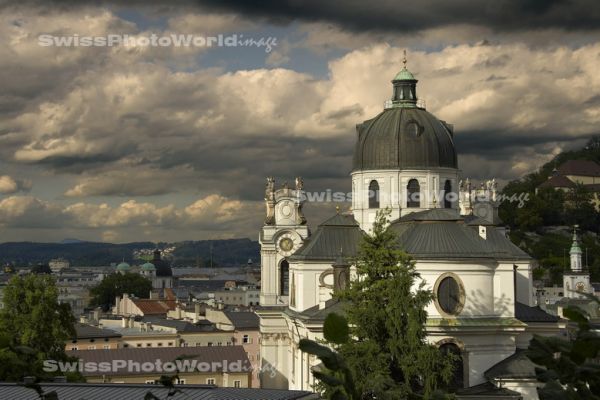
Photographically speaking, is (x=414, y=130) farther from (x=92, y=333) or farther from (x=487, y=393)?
(x=92, y=333)

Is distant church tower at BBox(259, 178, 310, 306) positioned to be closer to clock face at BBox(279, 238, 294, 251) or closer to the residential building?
clock face at BBox(279, 238, 294, 251)

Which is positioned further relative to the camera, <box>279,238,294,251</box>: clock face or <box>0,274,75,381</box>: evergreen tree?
<box>279,238,294,251</box>: clock face

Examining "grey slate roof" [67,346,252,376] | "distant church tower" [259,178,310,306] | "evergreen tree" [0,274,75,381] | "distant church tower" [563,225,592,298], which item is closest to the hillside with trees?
"distant church tower" [563,225,592,298]

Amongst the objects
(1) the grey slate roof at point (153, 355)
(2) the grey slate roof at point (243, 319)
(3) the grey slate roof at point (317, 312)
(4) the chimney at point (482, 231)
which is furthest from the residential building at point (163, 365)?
(4) the chimney at point (482, 231)

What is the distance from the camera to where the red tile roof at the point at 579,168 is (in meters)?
168

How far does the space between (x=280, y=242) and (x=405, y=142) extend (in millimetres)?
11475

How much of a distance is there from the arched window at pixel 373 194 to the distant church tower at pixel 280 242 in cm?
826

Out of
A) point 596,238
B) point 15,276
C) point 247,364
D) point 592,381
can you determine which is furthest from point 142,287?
point 592,381

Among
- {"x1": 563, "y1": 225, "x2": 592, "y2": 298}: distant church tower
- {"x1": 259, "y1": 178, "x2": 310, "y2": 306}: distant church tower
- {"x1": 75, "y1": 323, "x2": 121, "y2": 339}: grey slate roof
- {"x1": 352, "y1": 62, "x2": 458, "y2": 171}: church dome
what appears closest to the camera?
{"x1": 352, "y1": 62, "x2": 458, "y2": 171}: church dome

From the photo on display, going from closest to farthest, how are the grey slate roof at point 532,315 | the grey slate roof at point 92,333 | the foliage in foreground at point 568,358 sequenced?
1. the foliage in foreground at point 568,358
2. the grey slate roof at point 532,315
3. the grey slate roof at point 92,333

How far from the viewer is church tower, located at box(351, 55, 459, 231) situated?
5062 centimetres

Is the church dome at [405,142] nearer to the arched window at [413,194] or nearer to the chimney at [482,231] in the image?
the arched window at [413,194]

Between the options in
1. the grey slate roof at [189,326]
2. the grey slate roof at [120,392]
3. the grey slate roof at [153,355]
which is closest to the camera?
the grey slate roof at [120,392]

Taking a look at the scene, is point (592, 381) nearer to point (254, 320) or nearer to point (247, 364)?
point (247, 364)
